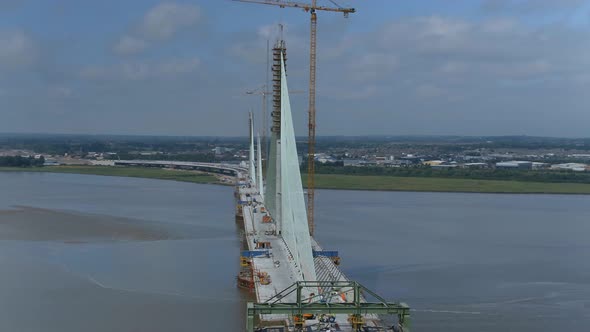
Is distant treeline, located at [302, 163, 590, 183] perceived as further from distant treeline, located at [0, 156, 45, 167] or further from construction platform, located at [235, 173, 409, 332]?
construction platform, located at [235, 173, 409, 332]

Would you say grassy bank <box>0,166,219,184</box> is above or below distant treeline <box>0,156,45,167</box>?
below

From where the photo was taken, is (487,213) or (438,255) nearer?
(438,255)

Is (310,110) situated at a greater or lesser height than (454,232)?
greater

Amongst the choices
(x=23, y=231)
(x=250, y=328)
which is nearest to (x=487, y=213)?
(x=23, y=231)

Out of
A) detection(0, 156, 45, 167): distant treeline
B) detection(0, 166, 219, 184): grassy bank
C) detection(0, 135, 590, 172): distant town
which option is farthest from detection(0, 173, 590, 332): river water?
detection(0, 135, 590, 172): distant town

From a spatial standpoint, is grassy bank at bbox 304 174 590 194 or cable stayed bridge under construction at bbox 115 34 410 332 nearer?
cable stayed bridge under construction at bbox 115 34 410 332

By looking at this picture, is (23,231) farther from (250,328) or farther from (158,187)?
(158,187)
